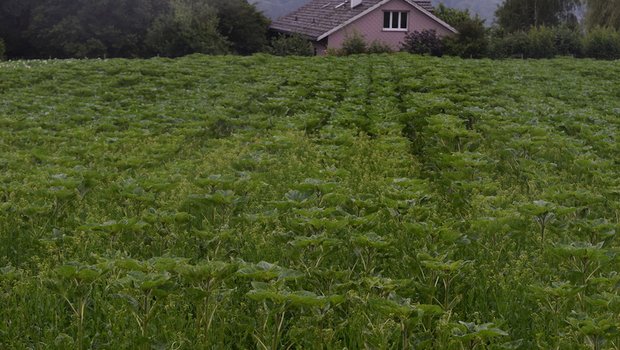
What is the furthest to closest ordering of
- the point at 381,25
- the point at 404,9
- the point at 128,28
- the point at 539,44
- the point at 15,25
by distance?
1. the point at 15,25
2. the point at 381,25
3. the point at 404,9
4. the point at 128,28
5. the point at 539,44

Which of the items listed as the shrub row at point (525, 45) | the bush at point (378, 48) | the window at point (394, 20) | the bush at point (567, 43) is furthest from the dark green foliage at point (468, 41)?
the window at point (394, 20)

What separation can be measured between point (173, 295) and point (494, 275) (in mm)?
2394

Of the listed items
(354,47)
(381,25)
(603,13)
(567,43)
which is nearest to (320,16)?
(381,25)

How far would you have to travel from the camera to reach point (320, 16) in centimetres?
5362

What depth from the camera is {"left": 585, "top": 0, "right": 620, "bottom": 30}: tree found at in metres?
54.3

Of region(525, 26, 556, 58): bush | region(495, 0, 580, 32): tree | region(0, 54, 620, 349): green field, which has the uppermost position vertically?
region(495, 0, 580, 32): tree

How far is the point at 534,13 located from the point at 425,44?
3141 cm

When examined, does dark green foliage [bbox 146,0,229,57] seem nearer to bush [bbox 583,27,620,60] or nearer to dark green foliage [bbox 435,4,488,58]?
dark green foliage [bbox 435,4,488,58]

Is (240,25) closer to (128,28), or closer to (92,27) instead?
(128,28)

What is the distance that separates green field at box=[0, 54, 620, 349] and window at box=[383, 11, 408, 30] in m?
36.5

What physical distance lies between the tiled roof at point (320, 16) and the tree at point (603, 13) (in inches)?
543

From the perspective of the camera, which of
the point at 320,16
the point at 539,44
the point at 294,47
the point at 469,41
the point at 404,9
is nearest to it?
the point at 469,41

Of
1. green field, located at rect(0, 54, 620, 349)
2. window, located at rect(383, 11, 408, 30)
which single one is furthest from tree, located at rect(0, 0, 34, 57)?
green field, located at rect(0, 54, 620, 349)

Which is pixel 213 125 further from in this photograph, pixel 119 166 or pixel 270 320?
pixel 270 320
